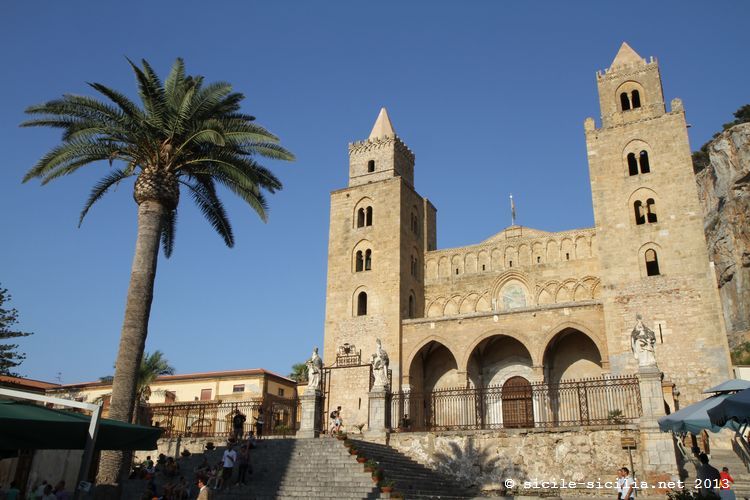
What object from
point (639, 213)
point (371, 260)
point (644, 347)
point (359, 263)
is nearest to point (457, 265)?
point (371, 260)

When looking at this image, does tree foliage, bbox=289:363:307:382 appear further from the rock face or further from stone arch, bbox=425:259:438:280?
the rock face

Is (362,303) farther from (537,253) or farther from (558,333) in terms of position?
(558,333)

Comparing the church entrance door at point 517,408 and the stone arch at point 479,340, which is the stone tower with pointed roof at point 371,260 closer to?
the stone arch at point 479,340

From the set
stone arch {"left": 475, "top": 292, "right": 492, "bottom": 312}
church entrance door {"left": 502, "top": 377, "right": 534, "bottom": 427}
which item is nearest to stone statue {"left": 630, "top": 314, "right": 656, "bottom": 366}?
church entrance door {"left": 502, "top": 377, "right": 534, "bottom": 427}

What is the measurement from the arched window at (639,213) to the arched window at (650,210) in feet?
0.80

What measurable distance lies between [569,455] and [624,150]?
1676 centimetres

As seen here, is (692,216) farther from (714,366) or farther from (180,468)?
(180,468)

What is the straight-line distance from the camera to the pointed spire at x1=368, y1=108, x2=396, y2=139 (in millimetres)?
38188

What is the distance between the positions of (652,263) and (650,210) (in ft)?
7.87

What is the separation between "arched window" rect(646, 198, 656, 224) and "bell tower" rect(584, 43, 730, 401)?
0.04 meters

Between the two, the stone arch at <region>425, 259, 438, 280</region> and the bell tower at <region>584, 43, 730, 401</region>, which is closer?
the bell tower at <region>584, 43, 730, 401</region>

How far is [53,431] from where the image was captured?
23.5 ft

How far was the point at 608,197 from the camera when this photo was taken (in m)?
28.5

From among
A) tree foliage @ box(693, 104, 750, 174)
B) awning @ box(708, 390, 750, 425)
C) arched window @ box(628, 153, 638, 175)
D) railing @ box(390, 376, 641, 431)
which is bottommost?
awning @ box(708, 390, 750, 425)
